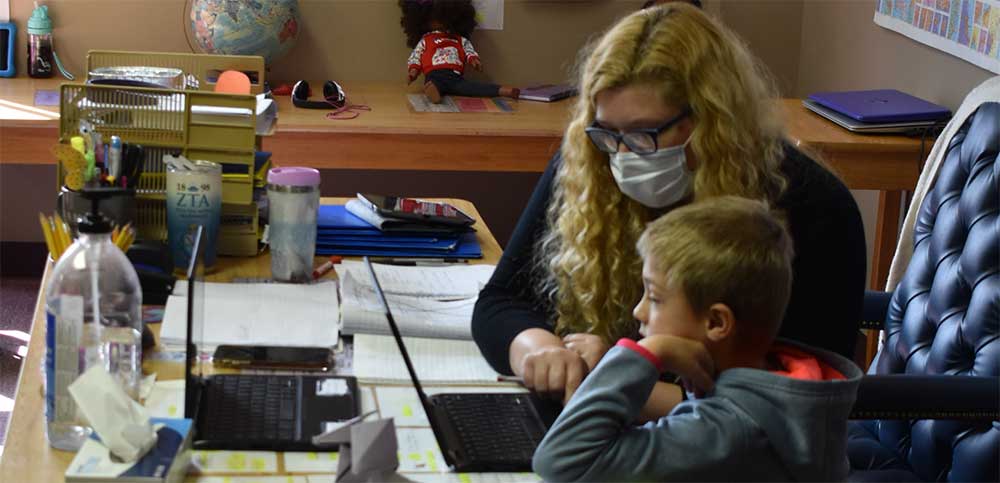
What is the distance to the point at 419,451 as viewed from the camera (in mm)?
1197

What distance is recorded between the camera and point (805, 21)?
3.79 meters

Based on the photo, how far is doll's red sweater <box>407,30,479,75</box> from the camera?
11.2 ft

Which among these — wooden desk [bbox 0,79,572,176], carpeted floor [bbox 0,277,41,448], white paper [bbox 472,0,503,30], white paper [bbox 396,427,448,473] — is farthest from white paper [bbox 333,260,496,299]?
white paper [bbox 472,0,503,30]

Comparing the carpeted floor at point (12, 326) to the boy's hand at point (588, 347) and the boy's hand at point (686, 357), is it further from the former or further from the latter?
the boy's hand at point (686, 357)

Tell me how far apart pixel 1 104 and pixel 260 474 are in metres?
2.12

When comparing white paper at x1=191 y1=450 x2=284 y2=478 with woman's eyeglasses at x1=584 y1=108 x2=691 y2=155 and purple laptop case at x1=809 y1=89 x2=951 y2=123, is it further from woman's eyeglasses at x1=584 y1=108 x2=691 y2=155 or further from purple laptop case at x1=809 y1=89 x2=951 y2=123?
purple laptop case at x1=809 y1=89 x2=951 y2=123

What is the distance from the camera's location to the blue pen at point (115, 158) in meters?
1.67

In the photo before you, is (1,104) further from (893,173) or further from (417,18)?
(893,173)

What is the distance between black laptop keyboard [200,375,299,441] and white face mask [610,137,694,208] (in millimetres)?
459

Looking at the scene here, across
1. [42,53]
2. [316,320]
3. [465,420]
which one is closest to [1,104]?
[42,53]

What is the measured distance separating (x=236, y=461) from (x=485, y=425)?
0.26m

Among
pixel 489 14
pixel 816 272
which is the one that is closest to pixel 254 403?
pixel 816 272

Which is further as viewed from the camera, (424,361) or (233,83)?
(233,83)

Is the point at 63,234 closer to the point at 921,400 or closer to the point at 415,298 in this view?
the point at 415,298
